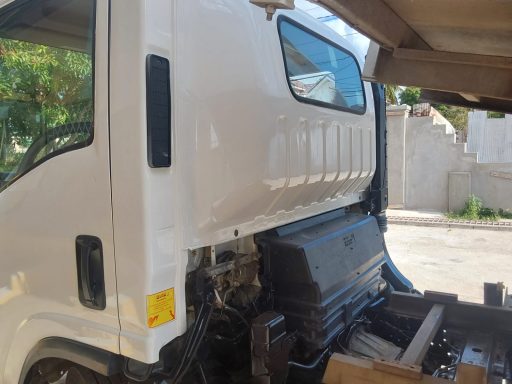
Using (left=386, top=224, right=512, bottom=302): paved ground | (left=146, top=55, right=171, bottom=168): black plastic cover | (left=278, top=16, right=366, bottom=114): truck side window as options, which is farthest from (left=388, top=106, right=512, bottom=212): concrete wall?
(left=146, top=55, right=171, bottom=168): black plastic cover

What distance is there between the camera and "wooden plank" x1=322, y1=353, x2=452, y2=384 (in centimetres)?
188

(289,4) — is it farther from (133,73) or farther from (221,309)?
(221,309)

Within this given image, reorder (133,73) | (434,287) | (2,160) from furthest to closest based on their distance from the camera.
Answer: (434,287)
(2,160)
(133,73)

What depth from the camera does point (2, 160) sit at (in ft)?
7.57

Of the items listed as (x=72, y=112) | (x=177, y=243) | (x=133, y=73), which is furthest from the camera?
(x=72, y=112)

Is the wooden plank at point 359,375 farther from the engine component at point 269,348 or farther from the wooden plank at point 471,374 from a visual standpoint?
the engine component at point 269,348

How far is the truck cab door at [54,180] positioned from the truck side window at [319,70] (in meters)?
0.99

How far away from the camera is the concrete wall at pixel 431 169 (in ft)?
39.9

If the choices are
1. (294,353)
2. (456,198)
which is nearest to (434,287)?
(294,353)

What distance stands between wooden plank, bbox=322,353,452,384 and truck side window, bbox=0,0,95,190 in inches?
54.9

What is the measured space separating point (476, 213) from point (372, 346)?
10204 millimetres

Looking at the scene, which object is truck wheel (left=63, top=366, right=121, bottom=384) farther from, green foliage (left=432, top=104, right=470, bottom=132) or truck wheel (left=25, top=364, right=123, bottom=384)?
green foliage (left=432, top=104, right=470, bottom=132)

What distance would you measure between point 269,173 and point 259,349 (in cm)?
79

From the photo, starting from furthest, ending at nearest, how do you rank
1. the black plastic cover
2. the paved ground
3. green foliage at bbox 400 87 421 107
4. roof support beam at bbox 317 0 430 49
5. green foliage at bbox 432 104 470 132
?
green foliage at bbox 400 87 421 107 → green foliage at bbox 432 104 470 132 → the paved ground → the black plastic cover → roof support beam at bbox 317 0 430 49
